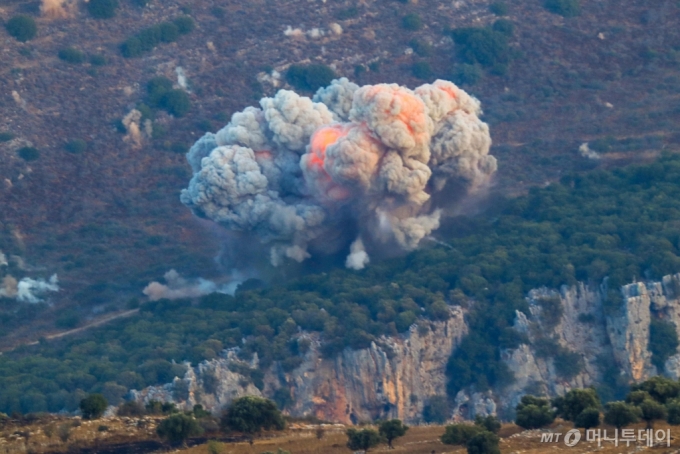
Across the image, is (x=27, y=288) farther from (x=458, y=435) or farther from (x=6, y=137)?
(x=458, y=435)

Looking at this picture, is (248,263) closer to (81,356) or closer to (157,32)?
(81,356)

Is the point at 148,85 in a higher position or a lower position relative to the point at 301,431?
higher

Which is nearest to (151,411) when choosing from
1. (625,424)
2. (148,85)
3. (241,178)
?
(625,424)

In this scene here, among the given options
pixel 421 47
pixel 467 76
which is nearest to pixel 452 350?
pixel 467 76

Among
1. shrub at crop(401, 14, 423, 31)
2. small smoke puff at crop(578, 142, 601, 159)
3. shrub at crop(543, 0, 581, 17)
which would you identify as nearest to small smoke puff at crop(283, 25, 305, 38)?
shrub at crop(401, 14, 423, 31)

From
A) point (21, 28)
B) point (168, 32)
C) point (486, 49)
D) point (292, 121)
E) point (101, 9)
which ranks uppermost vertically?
point (101, 9)
